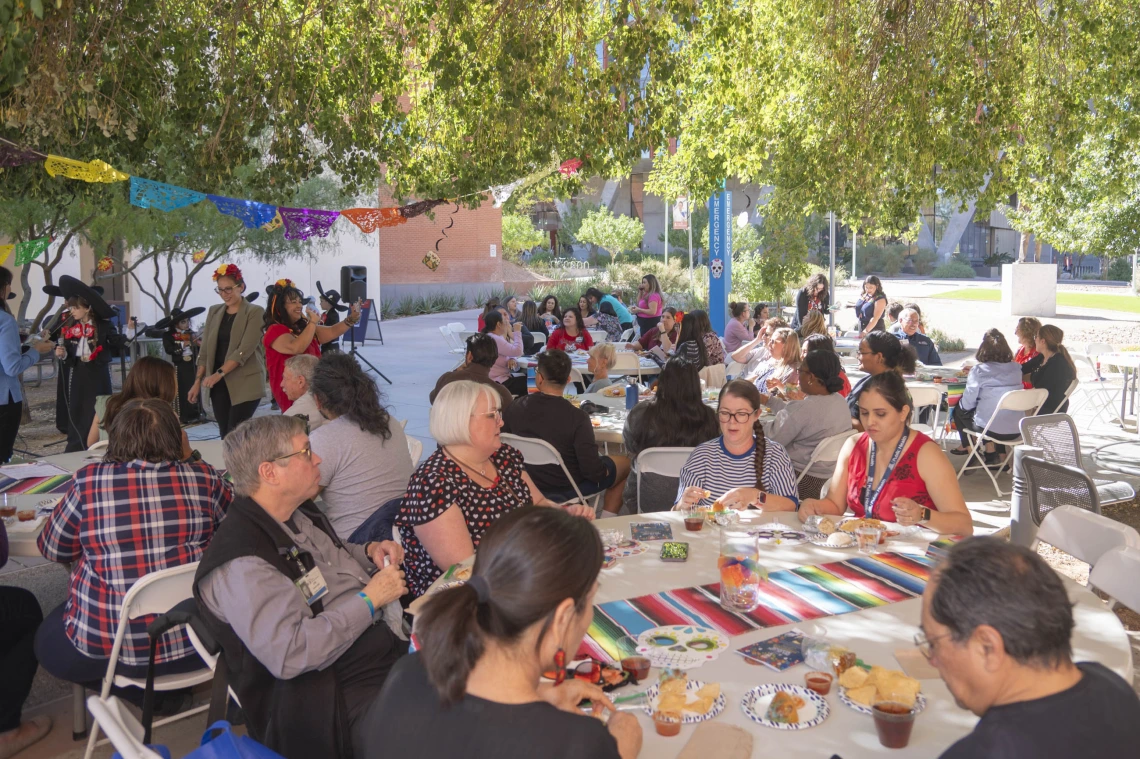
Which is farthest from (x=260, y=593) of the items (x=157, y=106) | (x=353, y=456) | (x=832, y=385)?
(x=157, y=106)

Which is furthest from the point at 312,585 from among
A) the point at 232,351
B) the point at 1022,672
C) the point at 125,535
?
the point at 232,351

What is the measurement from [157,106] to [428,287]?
2395 cm

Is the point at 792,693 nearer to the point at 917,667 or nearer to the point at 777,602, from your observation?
the point at 917,667

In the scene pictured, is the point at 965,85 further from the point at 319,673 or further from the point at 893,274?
the point at 893,274

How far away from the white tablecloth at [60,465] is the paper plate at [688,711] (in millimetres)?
2316

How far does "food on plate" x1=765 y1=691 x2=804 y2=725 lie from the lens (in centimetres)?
196

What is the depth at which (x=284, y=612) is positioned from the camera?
245 centimetres

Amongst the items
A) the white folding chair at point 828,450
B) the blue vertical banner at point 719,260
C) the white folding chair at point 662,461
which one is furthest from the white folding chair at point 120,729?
the blue vertical banner at point 719,260

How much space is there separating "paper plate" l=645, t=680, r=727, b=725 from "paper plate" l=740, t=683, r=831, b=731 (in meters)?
0.05

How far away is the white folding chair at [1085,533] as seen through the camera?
2.99m

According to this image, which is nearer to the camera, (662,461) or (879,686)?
(879,686)

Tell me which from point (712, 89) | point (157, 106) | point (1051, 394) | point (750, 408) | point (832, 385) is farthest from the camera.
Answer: point (712, 89)

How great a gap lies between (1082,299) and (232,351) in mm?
30245

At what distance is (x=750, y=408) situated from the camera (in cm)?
391
